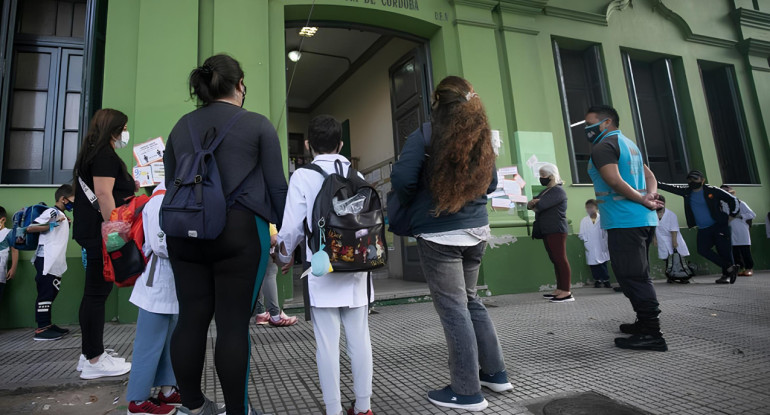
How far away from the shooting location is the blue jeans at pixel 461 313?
2.17m

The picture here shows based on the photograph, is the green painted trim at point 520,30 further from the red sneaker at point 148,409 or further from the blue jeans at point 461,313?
the red sneaker at point 148,409

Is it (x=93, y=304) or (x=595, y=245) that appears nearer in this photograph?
(x=93, y=304)

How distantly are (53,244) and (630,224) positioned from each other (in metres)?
5.38

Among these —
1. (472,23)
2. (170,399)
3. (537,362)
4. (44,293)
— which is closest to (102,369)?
(170,399)

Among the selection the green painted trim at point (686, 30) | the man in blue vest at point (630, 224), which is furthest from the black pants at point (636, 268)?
the green painted trim at point (686, 30)

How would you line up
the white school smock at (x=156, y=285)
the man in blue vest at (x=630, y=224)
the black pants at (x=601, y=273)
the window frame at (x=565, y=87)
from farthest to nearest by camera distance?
1. the window frame at (x=565, y=87)
2. the black pants at (x=601, y=273)
3. the man in blue vest at (x=630, y=224)
4. the white school smock at (x=156, y=285)

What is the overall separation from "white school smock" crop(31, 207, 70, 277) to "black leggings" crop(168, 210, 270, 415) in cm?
343

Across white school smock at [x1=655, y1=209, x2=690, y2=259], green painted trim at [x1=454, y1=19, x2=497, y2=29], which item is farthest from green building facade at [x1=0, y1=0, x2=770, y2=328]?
white school smock at [x1=655, y1=209, x2=690, y2=259]

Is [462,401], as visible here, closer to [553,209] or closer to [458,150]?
[458,150]

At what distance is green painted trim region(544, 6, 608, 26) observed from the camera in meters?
7.51

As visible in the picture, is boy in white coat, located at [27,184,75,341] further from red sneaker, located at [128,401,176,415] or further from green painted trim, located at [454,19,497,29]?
green painted trim, located at [454,19,497,29]

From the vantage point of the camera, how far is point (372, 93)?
9.14 m

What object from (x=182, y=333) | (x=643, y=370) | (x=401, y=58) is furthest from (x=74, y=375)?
(x=401, y=58)

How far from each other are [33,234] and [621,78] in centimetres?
925
